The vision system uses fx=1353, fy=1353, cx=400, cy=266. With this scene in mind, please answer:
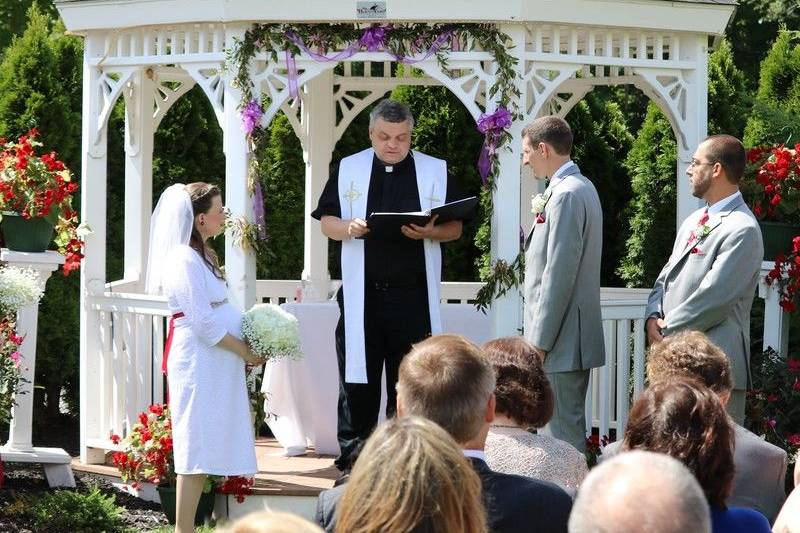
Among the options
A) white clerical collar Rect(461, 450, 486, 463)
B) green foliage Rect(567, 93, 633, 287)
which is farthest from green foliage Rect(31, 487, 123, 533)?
green foliage Rect(567, 93, 633, 287)

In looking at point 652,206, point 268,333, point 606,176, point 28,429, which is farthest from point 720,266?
point 606,176

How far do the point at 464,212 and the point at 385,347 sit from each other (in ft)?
2.81

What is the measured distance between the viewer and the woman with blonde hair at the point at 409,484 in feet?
9.05

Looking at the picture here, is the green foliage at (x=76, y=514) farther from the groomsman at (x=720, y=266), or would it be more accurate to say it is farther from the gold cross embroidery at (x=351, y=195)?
the groomsman at (x=720, y=266)

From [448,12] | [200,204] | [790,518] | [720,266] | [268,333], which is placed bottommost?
A: [790,518]

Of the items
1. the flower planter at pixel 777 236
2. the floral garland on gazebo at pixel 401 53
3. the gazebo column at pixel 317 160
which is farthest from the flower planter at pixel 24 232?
the flower planter at pixel 777 236

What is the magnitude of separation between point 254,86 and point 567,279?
2.14 meters

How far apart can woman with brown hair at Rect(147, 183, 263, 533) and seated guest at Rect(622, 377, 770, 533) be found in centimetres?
314

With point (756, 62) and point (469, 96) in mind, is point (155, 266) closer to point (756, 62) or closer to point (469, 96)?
point (469, 96)

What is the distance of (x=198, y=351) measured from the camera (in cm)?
642

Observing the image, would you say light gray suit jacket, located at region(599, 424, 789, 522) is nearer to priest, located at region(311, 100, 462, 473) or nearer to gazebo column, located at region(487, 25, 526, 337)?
priest, located at region(311, 100, 462, 473)

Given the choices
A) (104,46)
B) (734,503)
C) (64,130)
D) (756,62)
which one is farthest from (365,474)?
(756,62)

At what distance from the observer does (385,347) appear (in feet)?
23.2

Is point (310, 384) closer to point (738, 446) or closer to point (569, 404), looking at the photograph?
point (569, 404)
